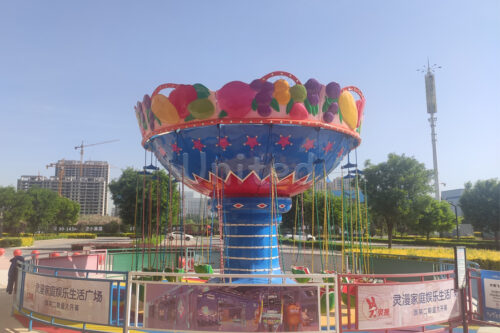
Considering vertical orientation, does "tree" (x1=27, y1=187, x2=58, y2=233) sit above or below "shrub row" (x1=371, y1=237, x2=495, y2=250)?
above

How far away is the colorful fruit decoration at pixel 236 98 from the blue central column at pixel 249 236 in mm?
2206

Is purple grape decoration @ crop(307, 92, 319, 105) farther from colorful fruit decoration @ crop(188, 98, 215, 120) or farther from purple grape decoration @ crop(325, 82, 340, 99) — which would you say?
colorful fruit decoration @ crop(188, 98, 215, 120)

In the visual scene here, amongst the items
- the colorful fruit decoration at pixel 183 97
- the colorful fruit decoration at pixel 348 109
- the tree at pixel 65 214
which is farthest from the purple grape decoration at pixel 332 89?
the tree at pixel 65 214

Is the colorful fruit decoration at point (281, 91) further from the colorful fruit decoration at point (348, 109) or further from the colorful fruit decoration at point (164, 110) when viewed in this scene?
the colorful fruit decoration at point (164, 110)

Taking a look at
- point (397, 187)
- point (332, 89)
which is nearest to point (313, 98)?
point (332, 89)

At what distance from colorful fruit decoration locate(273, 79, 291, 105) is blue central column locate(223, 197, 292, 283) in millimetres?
2429

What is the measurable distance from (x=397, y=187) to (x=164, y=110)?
19780 mm

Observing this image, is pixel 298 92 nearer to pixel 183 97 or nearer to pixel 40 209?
pixel 183 97

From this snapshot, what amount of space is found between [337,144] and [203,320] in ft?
15.1

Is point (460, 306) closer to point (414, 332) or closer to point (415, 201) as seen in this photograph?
point (414, 332)

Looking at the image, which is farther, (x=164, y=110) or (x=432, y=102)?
(x=432, y=102)

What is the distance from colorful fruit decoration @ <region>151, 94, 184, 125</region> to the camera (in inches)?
274

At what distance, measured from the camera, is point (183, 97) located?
22.3ft

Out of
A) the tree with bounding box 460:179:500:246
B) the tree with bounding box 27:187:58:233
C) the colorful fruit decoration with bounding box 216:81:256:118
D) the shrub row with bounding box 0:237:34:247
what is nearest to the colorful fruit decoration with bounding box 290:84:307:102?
the colorful fruit decoration with bounding box 216:81:256:118
